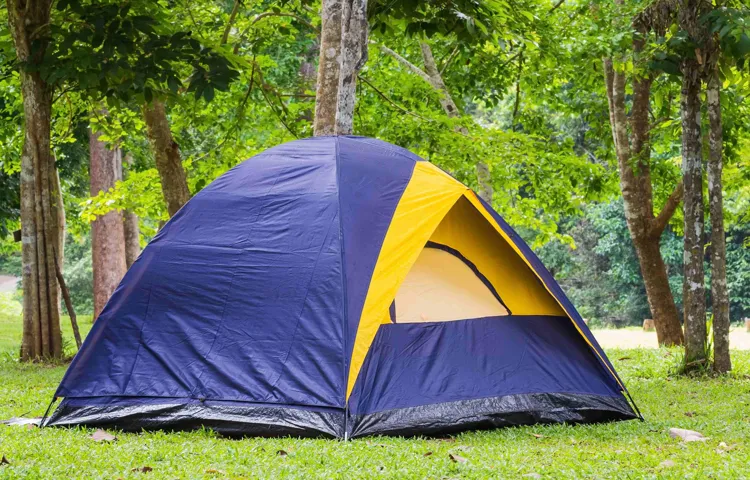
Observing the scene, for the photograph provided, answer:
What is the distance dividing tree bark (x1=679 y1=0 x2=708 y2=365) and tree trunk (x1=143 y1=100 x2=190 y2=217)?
21.0ft

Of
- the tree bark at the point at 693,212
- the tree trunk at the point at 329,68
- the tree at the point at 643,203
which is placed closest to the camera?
the tree bark at the point at 693,212

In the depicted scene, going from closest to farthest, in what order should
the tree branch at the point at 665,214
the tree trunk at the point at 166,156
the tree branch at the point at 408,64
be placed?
1. the tree branch at the point at 665,214
2. the tree trunk at the point at 166,156
3. the tree branch at the point at 408,64

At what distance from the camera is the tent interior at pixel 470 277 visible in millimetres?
6465

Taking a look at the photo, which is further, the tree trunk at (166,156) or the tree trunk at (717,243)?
the tree trunk at (166,156)

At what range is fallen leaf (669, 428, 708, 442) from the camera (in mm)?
5480

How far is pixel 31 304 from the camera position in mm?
9836

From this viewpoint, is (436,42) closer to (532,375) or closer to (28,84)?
(28,84)

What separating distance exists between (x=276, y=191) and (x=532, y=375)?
2275 millimetres

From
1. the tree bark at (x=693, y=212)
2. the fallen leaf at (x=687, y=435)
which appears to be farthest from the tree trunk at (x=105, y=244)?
the fallen leaf at (x=687, y=435)

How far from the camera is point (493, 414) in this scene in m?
5.97

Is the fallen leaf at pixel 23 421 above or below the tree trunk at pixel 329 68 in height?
below

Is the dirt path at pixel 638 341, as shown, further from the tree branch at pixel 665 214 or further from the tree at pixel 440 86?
the tree at pixel 440 86

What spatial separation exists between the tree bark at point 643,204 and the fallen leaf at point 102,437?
313 inches

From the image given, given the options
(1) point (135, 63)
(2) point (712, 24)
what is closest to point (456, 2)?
(2) point (712, 24)
